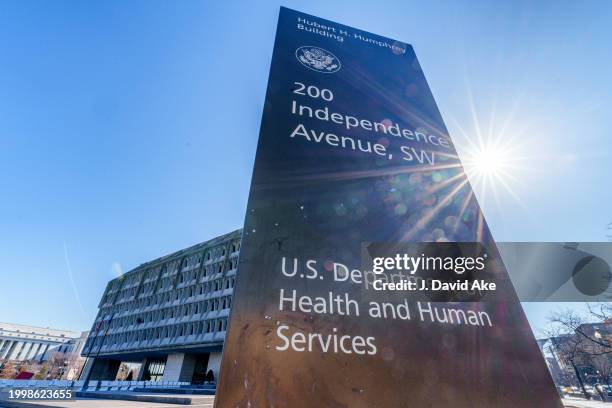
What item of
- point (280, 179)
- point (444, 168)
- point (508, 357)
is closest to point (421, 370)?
point (508, 357)

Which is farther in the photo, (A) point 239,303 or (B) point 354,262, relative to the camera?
(B) point 354,262

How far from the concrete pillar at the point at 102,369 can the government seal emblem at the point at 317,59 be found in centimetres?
6556

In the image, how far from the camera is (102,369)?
2000 inches

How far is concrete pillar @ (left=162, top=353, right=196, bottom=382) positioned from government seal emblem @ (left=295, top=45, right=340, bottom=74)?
142 ft

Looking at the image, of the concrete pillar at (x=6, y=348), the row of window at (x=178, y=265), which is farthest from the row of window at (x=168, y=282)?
the concrete pillar at (x=6, y=348)

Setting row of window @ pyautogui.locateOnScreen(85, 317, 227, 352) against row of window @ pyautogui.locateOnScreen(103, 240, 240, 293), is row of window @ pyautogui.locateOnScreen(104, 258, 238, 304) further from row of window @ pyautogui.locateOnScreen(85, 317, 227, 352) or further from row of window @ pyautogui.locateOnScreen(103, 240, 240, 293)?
row of window @ pyautogui.locateOnScreen(85, 317, 227, 352)

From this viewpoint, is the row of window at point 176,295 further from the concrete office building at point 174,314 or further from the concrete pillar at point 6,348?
the concrete pillar at point 6,348

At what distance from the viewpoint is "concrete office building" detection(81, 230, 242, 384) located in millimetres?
35125

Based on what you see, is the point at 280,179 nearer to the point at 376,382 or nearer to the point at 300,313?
the point at 300,313

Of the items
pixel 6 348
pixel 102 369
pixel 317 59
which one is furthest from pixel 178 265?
pixel 6 348

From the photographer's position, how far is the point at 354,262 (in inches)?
59.7

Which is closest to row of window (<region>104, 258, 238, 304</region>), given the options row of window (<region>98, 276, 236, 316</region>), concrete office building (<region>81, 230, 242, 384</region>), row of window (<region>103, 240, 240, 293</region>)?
concrete office building (<region>81, 230, 242, 384</region>)

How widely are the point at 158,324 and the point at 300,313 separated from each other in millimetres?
48075

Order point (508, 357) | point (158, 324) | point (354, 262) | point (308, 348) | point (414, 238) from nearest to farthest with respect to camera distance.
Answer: point (308, 348), point (508, 357), point (354, 262), point (414, 238), point (158, 324)
